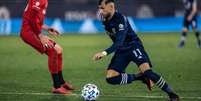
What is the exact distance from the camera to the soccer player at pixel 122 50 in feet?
36.5

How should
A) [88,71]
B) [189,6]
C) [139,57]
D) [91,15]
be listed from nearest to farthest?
[139,57] → [88,71] → [189,6] → [91,15]

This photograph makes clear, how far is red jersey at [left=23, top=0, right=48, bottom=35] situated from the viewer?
12570mm

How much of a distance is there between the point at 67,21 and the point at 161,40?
788cm

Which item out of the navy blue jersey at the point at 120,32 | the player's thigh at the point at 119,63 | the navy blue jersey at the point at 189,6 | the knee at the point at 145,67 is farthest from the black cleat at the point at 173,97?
the navy blue jersey at the point at 189,6

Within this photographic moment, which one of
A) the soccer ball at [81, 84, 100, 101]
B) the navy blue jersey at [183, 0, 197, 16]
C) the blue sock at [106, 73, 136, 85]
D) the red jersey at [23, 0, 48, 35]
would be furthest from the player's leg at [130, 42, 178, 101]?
the navy blue jersey at [183, 0, 197, 16]

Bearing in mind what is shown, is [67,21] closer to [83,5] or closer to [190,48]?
[83,5]

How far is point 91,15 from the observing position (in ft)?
113

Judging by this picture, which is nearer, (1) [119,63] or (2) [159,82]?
(2) [159,82]

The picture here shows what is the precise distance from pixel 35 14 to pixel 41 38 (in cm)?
55

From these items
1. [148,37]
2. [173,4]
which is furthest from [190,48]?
[173,4]

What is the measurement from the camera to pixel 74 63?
747 inches

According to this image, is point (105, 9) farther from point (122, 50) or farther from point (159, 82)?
point (159, 82)

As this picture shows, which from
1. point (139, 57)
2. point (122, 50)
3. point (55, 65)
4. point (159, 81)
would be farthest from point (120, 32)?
point (55, 65)

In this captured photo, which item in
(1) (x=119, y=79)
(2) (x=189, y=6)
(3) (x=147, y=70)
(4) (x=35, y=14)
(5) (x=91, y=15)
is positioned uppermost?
(4) (x=35, y=14)
